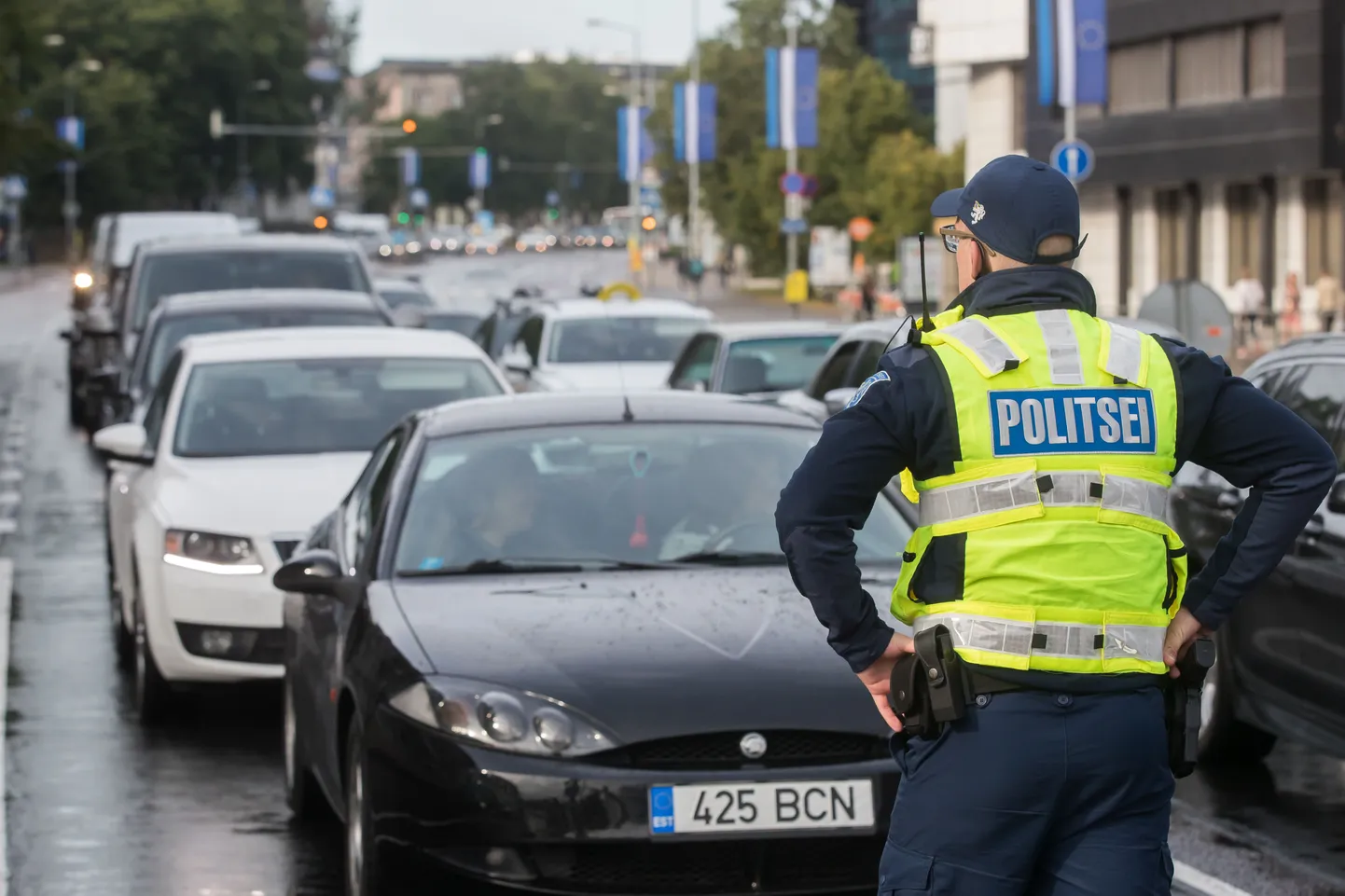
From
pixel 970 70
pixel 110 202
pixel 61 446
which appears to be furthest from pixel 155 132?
pixel 61 446

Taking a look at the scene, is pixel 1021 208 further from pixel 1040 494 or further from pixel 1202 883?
pixel 1202 883

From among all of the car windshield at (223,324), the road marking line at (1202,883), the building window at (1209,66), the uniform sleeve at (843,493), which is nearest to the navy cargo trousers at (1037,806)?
the uniform sleeve at (843,493)

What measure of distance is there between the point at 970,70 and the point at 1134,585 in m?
68.5

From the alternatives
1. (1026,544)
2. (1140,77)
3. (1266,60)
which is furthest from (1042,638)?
(1140,77)

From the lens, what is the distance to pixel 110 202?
4528 inches

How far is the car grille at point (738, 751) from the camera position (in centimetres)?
624

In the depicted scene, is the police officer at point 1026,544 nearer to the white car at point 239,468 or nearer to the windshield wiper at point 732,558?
the windshield wiper at point 732,558

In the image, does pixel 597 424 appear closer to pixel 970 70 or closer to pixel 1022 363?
pixel 1022 363

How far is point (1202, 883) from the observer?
747 centimetres

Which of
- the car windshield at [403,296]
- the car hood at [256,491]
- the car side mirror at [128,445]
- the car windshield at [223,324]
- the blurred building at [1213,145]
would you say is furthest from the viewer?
the blurred building at [1213,145]

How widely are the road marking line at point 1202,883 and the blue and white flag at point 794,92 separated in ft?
175

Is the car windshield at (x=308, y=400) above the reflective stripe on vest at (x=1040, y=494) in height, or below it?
below

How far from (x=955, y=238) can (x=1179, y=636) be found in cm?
73

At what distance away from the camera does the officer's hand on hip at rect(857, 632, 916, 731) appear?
427 cm
